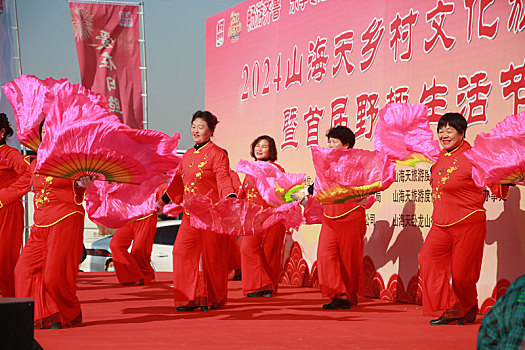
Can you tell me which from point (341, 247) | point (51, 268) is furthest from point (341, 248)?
point (51, 268)

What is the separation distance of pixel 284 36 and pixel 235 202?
11.4 feet

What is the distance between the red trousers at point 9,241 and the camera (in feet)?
18.4

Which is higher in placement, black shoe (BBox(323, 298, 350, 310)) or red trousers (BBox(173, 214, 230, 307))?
red trousers (BBox(173, 214, 230, 307))

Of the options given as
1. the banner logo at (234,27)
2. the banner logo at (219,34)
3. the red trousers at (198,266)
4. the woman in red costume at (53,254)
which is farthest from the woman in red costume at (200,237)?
the banner logo at (219,34)

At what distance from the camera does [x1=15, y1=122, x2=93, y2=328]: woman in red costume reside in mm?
4102

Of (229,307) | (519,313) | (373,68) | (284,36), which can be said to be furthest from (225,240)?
(519,313)

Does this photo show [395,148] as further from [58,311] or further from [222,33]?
[222,33]

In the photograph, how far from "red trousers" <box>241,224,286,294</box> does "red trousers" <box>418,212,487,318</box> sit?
1896 millimetres

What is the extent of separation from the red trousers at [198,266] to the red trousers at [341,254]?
788 millimetres

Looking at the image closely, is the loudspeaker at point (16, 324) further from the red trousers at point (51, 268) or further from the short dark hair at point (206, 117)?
the short dark hair at point (206, 117)

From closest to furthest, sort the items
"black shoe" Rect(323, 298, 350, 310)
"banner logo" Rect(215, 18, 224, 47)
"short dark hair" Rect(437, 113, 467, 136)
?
"short dark hair" Rect(437, 113, 467, 136) < "black shoe" Rect(323, 298, 350, 310) < "banner logo" Rect(215, 18, 224, 47)

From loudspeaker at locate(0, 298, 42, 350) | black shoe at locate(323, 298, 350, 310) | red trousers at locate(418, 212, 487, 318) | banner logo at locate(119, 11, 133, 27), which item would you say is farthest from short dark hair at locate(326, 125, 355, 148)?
banner logo at locate(119, 11, 133, 27)

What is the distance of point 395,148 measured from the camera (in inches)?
212

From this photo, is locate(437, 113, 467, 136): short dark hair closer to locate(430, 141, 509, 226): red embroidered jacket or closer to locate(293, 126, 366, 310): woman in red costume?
locate(430, 141, 509, 226): red embroidered jacket
